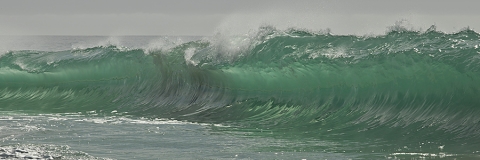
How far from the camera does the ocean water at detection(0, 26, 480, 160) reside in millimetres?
8531

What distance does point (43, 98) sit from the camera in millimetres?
18250

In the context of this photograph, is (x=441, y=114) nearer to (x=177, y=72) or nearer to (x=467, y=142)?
(x=467, y=142)

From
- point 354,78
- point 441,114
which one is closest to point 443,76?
point 441,114

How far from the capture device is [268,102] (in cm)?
1341

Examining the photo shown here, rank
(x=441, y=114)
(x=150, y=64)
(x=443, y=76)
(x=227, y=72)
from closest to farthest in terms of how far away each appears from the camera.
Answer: (x=441, y=114)
(x=443, y=76)
(x=227, y=72)
(x=150, y=64)

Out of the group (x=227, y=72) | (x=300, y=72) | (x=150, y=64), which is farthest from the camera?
(x=150, y=64)

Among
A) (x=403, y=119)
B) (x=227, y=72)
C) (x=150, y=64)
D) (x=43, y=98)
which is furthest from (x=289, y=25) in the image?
(x=43, y=98)

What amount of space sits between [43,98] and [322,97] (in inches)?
342

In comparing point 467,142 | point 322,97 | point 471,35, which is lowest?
point 467,142

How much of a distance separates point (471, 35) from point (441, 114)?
2415 mm

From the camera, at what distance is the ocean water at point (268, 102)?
8.53m

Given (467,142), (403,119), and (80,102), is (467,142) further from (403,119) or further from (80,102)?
(80,102)

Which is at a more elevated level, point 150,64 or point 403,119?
point 150,64

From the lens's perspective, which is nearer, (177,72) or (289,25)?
(289,25)
